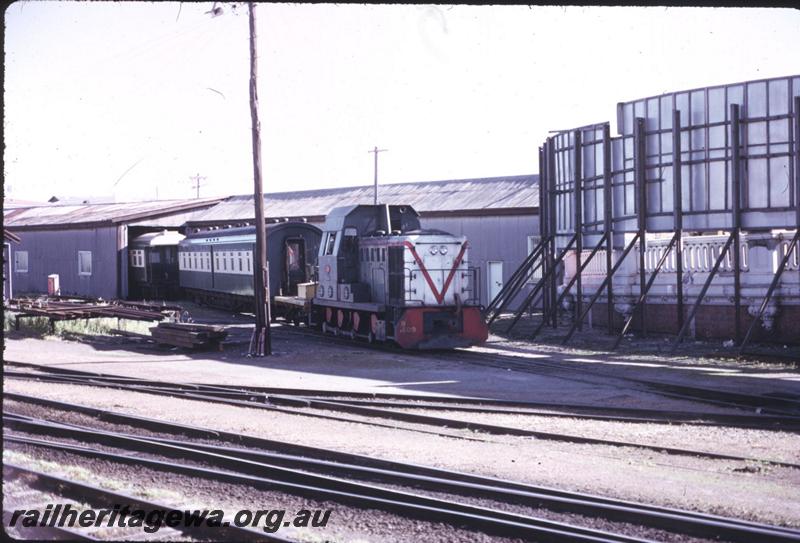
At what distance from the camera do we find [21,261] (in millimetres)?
46625

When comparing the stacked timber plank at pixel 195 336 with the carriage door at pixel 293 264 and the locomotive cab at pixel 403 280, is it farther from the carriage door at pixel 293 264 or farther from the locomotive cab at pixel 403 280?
the carriage door at pixel 293 264

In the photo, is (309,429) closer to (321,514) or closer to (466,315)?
(321,514)

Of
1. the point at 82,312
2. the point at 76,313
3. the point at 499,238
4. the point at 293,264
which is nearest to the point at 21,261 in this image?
the point at 82,312

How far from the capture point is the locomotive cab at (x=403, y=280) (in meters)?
20.1

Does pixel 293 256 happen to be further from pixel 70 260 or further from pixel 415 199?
pixel 70 260

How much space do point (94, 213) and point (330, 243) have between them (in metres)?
26.6

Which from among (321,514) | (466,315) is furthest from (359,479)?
(466,315)

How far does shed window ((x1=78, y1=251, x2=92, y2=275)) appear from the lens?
4194 centimetres

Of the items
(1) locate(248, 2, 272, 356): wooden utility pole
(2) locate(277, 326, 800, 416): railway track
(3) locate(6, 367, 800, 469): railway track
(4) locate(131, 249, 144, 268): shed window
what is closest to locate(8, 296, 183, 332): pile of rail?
(2) locate(277, 326, 800, 416): railway track

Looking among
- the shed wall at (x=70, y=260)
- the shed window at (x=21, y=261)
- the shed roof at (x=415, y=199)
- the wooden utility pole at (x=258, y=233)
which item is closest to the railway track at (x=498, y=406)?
the wooden utility pole at (x=258, y=233)

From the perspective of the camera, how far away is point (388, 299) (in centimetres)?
2089

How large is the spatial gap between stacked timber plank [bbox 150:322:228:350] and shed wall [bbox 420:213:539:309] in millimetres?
13097

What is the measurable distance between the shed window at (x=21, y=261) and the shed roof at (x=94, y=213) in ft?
5.06

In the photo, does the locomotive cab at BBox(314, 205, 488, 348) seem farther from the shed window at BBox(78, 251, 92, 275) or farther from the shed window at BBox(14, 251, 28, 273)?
the shed window at BBox(14, 251, 28, 273)
